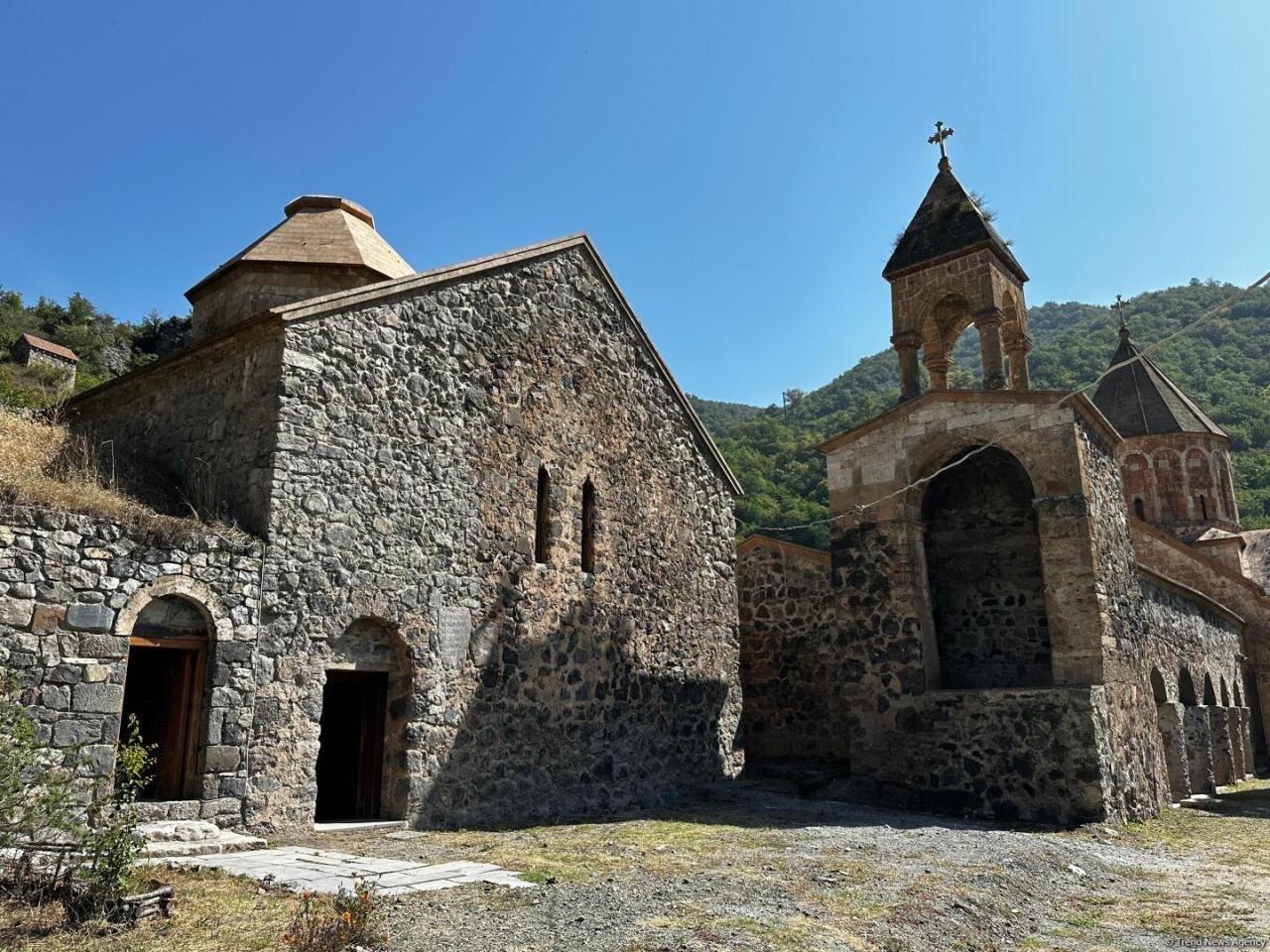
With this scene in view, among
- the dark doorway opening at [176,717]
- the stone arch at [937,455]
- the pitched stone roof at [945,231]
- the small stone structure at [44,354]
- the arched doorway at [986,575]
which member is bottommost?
the dark doorway opening at [176,717]

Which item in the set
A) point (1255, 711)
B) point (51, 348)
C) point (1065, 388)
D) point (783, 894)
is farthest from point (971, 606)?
point (51, 348)

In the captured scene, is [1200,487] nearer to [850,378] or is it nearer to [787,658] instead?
[787,658]

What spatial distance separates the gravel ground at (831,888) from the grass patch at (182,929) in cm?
70

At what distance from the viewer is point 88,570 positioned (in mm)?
7441

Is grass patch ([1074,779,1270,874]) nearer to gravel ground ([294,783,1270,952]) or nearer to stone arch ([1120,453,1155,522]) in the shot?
gravel ground ([294,783,1270,952])

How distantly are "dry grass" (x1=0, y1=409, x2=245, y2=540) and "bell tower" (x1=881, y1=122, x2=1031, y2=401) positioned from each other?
10420 mm

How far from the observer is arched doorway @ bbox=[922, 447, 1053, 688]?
13469 millimetres

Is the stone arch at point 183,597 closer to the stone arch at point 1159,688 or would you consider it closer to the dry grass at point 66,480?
the dry grass at point 66,480

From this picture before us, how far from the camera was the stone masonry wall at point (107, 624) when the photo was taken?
7070mm

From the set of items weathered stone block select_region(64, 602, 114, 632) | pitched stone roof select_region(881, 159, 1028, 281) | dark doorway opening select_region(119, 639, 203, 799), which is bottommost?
dark doorway opening select_region(119, 639, 203, 799)

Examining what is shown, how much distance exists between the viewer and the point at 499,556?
35.8ft

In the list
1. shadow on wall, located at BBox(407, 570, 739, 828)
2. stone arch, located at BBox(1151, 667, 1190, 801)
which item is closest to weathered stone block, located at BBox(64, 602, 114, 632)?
shadow on wall, located at BBox(407, 570, 739, 828)

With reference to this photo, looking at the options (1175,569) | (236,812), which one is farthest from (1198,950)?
(1175,569)

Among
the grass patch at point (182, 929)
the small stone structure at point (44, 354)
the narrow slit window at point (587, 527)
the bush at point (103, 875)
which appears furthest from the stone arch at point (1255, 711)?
the small stone structure at point (44, 354)
